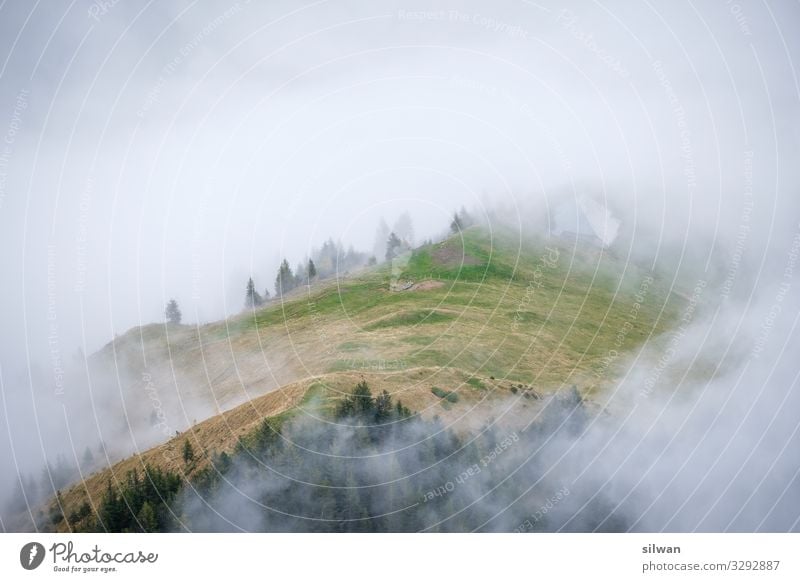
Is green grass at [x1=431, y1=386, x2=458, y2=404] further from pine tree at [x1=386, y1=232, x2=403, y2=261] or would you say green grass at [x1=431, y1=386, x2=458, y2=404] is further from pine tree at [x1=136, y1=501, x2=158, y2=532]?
pine tree at [x1=386, y1=232, x2=403, y2=261]

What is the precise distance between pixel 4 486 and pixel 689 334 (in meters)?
84.2

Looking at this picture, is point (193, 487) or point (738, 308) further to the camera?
point (738, 308)

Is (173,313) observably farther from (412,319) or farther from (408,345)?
(408,345)

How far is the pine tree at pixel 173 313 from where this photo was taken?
249 feet

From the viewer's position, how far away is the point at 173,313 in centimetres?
7869

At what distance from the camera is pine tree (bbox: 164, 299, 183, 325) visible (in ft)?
249

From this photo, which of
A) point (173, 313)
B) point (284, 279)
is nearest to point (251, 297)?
point (284, 279)

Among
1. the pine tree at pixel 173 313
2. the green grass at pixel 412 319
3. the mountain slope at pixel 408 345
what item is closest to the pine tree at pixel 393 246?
the mountain slope at pixel 408 345

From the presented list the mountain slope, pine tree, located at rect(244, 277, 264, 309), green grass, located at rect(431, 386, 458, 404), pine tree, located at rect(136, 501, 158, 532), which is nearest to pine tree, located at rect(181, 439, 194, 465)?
the mountain slope

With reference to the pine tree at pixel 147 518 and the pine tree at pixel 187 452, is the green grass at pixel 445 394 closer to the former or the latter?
the pine tree at pixel 187 452

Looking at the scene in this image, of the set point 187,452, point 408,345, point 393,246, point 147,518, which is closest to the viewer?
point 147,518

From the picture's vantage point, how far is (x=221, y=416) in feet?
139

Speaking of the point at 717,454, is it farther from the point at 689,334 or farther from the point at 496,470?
the point at 689,334

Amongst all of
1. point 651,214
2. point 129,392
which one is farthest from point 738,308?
A: point 129,392
